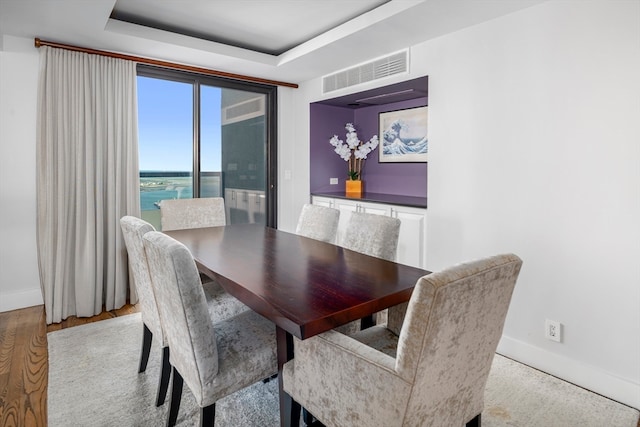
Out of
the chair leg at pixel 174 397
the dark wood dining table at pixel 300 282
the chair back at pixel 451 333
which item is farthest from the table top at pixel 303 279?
the chair leg at pixel 174 397

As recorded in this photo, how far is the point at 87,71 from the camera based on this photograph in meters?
3.24

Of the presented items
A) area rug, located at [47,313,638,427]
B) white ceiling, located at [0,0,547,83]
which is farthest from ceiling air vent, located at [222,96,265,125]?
area rug, located at [47,313,638,427]

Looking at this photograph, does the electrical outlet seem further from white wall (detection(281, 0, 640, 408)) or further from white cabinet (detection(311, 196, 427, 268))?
white cabinet (detection(311, 196, 427, 268))

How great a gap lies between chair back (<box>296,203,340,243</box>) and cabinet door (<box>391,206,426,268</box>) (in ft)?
2.35

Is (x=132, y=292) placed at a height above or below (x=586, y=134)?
below

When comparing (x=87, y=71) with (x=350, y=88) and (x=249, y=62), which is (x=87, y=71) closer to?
(x=249, y=62)

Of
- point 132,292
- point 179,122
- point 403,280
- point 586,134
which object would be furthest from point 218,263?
point 179,122

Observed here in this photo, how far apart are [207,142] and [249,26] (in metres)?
1.39

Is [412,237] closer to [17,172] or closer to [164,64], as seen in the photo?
[164,64]

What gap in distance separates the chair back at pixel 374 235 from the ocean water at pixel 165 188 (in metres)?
2.19

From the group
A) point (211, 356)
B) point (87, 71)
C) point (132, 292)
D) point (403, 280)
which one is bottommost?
point (132, 292)

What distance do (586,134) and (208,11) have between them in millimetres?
2665

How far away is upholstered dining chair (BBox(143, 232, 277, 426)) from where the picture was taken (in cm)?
138

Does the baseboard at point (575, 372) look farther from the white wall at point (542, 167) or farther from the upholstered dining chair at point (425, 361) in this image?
the upholstered dining chair at point (425, 361)
